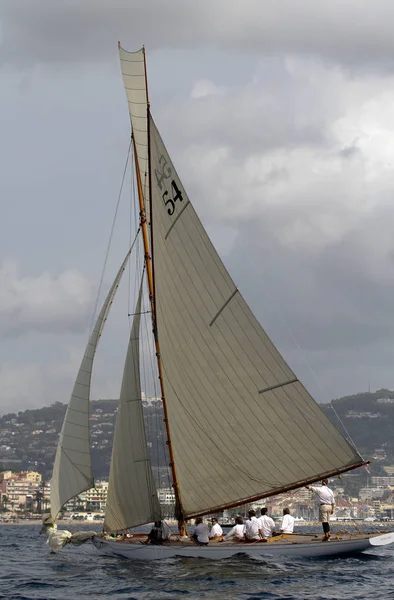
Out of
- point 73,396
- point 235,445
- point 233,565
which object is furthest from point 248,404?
point 73,396

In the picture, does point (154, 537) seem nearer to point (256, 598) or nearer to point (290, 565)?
point (290, 565)

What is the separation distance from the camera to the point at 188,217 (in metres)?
39.2

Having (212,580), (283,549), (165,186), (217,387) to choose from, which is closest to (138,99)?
(165,186)

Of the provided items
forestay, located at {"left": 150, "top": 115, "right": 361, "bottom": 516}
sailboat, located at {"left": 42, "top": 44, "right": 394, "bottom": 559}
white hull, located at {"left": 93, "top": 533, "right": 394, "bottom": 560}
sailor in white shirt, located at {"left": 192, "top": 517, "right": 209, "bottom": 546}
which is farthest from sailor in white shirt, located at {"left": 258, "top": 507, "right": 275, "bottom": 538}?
sailor in white shirt, located at {"left": 192, "top": 517, "right": 209, "bottom": 546}

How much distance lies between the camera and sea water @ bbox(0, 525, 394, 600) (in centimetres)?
3030

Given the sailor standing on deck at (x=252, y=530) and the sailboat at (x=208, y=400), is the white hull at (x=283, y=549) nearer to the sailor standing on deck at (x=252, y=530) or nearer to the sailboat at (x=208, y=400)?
the sailboat at (x=208, y=400)

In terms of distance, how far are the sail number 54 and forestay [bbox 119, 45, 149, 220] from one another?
2352 mm

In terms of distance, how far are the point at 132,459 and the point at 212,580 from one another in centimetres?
1060

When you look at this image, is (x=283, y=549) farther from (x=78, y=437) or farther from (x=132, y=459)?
(x=78, y=437)

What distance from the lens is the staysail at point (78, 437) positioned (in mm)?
42688

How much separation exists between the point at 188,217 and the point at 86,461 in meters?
11.0

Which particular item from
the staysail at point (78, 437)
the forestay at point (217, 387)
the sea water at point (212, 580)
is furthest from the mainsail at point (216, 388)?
the staysail at point (78, 437)

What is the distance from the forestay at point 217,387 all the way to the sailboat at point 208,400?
0.04 meters

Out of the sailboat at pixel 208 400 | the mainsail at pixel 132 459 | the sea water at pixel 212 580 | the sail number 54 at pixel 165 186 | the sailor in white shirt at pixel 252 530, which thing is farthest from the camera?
the mainsail at pixel 132 459
